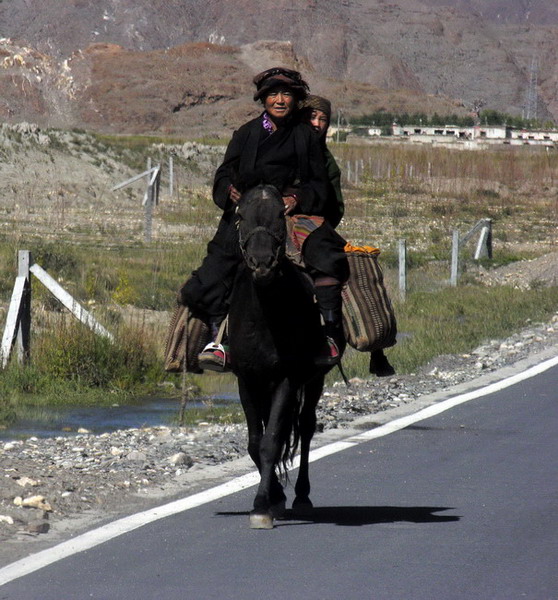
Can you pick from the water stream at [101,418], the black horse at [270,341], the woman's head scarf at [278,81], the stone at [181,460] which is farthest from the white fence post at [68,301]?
the black horse at [270,341]

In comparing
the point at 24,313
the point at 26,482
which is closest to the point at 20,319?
the point at 24,313

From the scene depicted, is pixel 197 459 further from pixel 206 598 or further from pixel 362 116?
pixel 362 116

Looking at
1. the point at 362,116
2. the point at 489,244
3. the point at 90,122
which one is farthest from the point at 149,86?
the point at 489,244

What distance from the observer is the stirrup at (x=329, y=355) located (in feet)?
24.8

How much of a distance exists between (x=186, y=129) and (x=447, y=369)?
6371 inches

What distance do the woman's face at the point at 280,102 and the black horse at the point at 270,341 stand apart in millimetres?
771

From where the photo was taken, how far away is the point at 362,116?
196m

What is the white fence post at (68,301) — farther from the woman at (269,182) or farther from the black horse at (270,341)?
the black horse at (270,341)

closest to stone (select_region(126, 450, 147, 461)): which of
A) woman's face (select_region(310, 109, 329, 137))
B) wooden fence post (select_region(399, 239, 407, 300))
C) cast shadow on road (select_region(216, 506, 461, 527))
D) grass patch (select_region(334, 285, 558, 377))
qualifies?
cast shadow on road (select_region(216, 506, 461, 527))

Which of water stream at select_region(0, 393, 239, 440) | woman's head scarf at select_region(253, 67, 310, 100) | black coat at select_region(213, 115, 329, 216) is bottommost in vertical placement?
water stream at select_region(0, 393, 239, 440)

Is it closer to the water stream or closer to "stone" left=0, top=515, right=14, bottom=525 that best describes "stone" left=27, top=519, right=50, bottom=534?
"stone" left=0, top=515, right=14, bottom=525

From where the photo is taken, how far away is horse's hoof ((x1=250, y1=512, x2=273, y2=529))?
7.39 m

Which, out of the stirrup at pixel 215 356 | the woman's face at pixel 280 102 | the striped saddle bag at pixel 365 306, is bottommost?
the stirrup at pixel 215 356

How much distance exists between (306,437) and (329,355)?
2.91 feet
